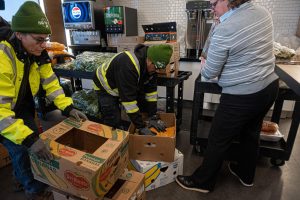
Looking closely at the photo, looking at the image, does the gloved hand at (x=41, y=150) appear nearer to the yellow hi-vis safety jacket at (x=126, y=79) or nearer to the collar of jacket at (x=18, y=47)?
the collar of jacket at (x=18, y=47)

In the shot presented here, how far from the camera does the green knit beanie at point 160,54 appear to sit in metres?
1.48

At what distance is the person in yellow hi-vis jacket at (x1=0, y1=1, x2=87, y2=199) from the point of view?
1.10m

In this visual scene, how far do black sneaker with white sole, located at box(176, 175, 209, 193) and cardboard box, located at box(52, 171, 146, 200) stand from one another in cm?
46

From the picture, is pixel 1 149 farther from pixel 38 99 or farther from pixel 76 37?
pixel 76 37

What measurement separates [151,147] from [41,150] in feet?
2.63

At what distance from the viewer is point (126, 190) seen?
4.11ft

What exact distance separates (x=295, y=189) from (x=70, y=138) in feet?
5.89

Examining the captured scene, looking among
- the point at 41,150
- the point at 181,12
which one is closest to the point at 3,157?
the point at 41,150

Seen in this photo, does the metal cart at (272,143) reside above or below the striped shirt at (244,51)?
below

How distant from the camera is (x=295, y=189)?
1.73 meters

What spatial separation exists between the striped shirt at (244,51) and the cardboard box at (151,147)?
59 cm

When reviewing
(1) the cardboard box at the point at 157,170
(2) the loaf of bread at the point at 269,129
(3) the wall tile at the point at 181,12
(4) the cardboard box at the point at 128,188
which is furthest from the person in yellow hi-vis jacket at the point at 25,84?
(3) the wall tile at the point at 181,12

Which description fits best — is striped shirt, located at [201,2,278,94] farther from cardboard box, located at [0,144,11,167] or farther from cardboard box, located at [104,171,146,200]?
cardboard box, located at [0,144,11,167]

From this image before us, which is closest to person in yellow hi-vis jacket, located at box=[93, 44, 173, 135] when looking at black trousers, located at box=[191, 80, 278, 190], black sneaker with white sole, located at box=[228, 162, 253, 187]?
black trousers, located at box=[191, 80, 278, 190]
